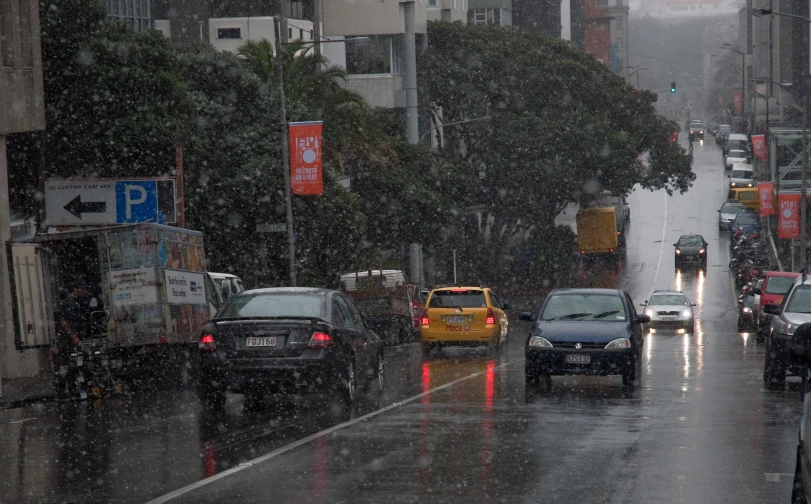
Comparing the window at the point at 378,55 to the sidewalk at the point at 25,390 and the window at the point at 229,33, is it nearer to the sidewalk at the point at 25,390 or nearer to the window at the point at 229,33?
the window at the point at 229,33

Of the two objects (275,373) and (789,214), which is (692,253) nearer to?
(789,214)

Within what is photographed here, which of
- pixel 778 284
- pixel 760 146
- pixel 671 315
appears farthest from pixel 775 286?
pixel 760 146

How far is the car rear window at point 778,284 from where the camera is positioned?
117ft

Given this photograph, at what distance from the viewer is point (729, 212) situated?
78938mm

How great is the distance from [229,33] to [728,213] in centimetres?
3548

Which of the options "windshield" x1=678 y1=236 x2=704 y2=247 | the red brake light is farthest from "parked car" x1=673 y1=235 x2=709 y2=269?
the red brake light

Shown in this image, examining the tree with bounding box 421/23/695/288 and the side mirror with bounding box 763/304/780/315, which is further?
the tree with bounding box 421/23/695/288

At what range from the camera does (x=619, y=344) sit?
18.3 m

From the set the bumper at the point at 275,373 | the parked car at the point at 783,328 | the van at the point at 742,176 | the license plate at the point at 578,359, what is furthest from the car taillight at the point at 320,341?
the van at the point at 742,176

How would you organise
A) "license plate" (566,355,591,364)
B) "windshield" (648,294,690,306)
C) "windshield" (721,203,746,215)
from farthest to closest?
"windshield" (721,203,746,215)
"windshield" (648,294,690,306)
"license plate" (566,355,591,364)

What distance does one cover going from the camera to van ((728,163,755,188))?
8988 cm

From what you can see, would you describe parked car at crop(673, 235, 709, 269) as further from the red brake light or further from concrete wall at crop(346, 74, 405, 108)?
the red brake light

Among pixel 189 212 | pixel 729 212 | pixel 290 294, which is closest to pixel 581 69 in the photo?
pixel 729 212

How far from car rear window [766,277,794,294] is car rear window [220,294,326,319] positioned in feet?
72.3
